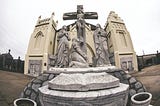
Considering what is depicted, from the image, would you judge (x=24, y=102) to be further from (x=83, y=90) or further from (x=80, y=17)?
(x=80, y=17)

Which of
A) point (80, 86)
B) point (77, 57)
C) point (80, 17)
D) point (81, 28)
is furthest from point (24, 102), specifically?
point (80, 17)

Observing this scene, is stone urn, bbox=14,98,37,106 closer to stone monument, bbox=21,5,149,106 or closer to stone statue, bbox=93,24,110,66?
stone monument, bbox=21,5,149,106

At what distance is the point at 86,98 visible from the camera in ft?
10.8

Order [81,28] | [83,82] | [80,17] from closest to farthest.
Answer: [83,82], [81,28], [80,17]

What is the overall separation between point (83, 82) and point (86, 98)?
1.66 ft

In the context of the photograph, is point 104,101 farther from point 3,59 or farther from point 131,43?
point 131,43

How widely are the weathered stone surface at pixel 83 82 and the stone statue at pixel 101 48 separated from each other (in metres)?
2.10

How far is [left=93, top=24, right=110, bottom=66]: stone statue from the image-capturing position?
632 cm

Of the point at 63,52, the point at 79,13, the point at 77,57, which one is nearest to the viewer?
the point at 77,57

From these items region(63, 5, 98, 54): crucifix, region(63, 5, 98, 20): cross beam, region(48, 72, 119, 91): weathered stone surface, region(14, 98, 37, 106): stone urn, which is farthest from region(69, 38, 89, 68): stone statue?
region(14, 98, 37, 106): stone urn

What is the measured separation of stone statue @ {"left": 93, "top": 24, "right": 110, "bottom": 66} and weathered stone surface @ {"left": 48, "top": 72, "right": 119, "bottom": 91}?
210cm

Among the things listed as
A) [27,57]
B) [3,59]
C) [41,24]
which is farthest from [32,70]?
[41,24]

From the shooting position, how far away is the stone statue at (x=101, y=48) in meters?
6.32

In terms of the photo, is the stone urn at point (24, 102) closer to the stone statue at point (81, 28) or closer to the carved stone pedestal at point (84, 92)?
the carved stone pedestal at point (84, 92)
